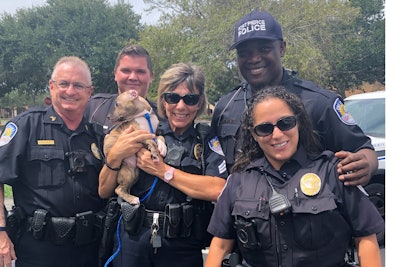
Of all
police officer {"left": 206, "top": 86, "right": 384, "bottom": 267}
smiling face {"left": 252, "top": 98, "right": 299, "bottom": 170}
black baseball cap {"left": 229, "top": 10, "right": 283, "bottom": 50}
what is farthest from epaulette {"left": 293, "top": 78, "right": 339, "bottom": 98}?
smiling face {"left": 252, "top": 98, "right": 299, "bottom": 170}

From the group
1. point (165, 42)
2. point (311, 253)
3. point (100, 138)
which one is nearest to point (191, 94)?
point (100, 138)

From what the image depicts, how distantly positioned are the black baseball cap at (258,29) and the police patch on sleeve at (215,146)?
69 cm

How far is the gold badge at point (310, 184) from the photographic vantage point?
208 cm

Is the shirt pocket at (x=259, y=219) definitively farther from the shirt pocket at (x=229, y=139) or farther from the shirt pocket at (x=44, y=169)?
the shirt pocket at (x=44, y=169)

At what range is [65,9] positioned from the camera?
34.5m

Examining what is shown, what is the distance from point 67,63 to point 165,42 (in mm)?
20174

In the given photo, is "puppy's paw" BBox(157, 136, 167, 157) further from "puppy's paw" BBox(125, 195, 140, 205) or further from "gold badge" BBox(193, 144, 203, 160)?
"puppy's paw" BBox(125, 195, 140, 205)

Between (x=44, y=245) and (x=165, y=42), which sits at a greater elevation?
(x=165, y=42)

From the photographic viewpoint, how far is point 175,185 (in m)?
2.69

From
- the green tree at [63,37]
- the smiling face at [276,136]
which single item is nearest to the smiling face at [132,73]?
the smiling face at [276,136]

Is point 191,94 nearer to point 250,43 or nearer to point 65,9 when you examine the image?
point 250,43

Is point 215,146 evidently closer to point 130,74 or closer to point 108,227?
point 108,227

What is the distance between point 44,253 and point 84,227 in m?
0.35
